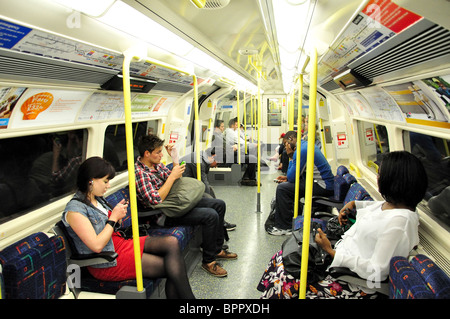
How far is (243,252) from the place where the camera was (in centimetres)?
377

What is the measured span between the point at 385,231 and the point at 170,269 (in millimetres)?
1641

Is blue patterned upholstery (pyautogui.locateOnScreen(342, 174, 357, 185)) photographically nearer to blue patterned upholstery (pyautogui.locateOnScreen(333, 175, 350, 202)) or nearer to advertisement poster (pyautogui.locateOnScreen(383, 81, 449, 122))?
blue patterned upholstery (pyautogui.locateOnScreen(333, 175, 350, 202))

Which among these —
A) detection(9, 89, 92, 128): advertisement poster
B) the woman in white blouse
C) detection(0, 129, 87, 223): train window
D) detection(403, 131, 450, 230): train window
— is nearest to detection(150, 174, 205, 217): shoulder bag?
detection(0, 129, 87, 223): train window

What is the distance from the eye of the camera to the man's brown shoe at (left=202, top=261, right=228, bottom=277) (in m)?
3.21

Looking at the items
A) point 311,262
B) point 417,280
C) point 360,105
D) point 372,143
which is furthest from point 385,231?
point 372,143

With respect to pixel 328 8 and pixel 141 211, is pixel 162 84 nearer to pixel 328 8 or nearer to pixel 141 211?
pixel 141 211

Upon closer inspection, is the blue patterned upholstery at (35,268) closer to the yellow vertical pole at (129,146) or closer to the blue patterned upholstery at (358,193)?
the yellow vertical pole at (129,146)

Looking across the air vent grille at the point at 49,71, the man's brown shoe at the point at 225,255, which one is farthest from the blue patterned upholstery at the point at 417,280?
the air vent grille at the point at 49,71

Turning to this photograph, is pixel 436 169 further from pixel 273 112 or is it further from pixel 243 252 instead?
pixel 273 112

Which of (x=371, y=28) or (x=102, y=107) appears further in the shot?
(x=102, y=107)

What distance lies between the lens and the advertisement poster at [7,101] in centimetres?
208

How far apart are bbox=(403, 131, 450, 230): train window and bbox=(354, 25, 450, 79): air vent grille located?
0.88 m

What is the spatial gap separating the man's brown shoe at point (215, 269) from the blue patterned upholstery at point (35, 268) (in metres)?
1.54

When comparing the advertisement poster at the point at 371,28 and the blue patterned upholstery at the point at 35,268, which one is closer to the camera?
the advertisement poster at the point at 371,28
